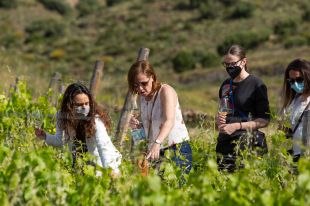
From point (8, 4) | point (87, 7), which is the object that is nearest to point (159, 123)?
point (8, 4)

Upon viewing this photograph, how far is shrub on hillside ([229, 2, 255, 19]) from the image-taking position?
4978 cm

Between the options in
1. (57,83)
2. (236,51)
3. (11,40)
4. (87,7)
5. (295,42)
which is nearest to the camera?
(236,51)

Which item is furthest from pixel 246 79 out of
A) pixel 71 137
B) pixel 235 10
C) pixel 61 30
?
Result: pixel 61 30

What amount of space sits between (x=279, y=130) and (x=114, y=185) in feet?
4.61

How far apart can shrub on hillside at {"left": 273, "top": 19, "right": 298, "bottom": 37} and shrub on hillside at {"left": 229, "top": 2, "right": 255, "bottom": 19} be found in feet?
18.6

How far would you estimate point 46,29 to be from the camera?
53688 mm

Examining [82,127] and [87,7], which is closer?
[82,127]

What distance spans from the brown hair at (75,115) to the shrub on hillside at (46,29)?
159 ft

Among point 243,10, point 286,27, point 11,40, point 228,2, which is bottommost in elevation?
point 286,27

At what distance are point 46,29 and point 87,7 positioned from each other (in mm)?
13825

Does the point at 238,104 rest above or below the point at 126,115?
above

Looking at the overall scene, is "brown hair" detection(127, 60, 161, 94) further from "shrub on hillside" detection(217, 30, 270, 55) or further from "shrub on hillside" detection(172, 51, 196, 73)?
"shrub on hillside" detection(217, 30, 270, 55)

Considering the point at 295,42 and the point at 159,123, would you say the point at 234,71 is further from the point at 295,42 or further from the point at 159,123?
the point at 295,42

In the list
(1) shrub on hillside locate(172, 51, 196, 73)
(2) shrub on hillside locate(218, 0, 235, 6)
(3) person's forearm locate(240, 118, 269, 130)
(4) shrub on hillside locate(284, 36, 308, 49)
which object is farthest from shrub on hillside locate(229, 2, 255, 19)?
(3) person's forearm locate(240, 118, 269, 130)
